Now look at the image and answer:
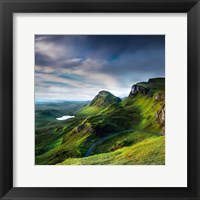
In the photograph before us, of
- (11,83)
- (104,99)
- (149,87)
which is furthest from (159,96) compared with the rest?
(11,83)

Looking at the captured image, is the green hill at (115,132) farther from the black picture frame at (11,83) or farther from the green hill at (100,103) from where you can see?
the black picture frame at (11,83)

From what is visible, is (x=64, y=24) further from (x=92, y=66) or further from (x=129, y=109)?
(x=129, y=109)

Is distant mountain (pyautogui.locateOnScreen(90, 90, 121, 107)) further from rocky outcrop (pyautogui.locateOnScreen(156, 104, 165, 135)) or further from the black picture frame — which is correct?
the black picture frame

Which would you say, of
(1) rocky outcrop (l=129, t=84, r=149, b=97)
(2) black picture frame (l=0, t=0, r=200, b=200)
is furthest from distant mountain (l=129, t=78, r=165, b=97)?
(2) black picture frame (l=0, t=0, r=200, b=200)

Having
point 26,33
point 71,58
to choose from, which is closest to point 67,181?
point 71,58

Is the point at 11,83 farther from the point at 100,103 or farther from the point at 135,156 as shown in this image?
the point at 135,156
